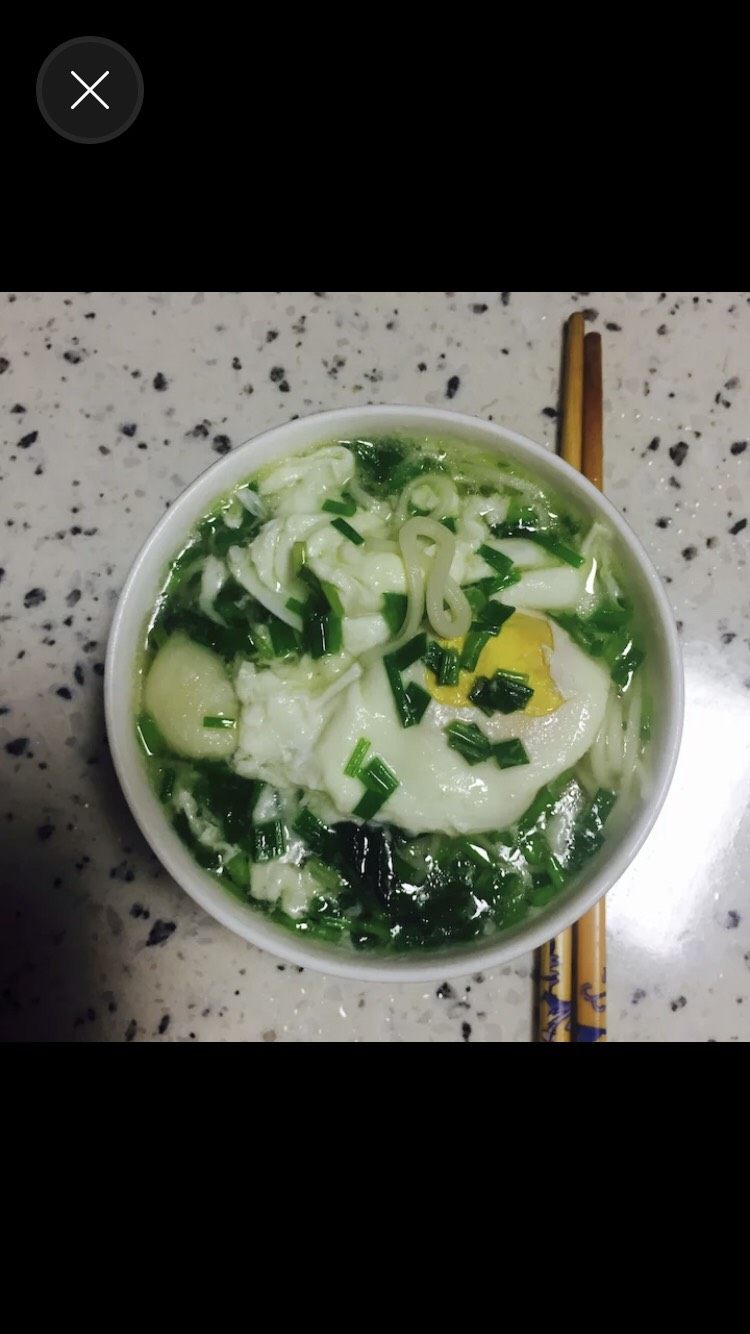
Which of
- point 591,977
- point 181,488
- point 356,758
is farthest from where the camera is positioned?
point 181,488

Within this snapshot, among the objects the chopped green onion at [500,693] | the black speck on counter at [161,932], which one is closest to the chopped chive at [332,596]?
the chopped green onion at [500,693]

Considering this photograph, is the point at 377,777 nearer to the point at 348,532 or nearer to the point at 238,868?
the point at 238,868

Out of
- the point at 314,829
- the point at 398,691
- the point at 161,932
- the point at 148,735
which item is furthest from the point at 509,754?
the point at 161,932

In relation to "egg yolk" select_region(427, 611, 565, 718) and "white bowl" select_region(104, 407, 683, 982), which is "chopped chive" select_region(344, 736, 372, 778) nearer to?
"egg yolk" select_region(427, 611, 565, 718)

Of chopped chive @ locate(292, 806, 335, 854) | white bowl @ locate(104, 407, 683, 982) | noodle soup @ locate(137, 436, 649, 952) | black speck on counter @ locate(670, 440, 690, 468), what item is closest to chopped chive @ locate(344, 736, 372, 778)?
noodle soup @ locate(137, 436, 649, 952)

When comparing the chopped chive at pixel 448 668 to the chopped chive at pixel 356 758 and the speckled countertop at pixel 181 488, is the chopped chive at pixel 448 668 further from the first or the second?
the speckled countertop at pixel 181 488
